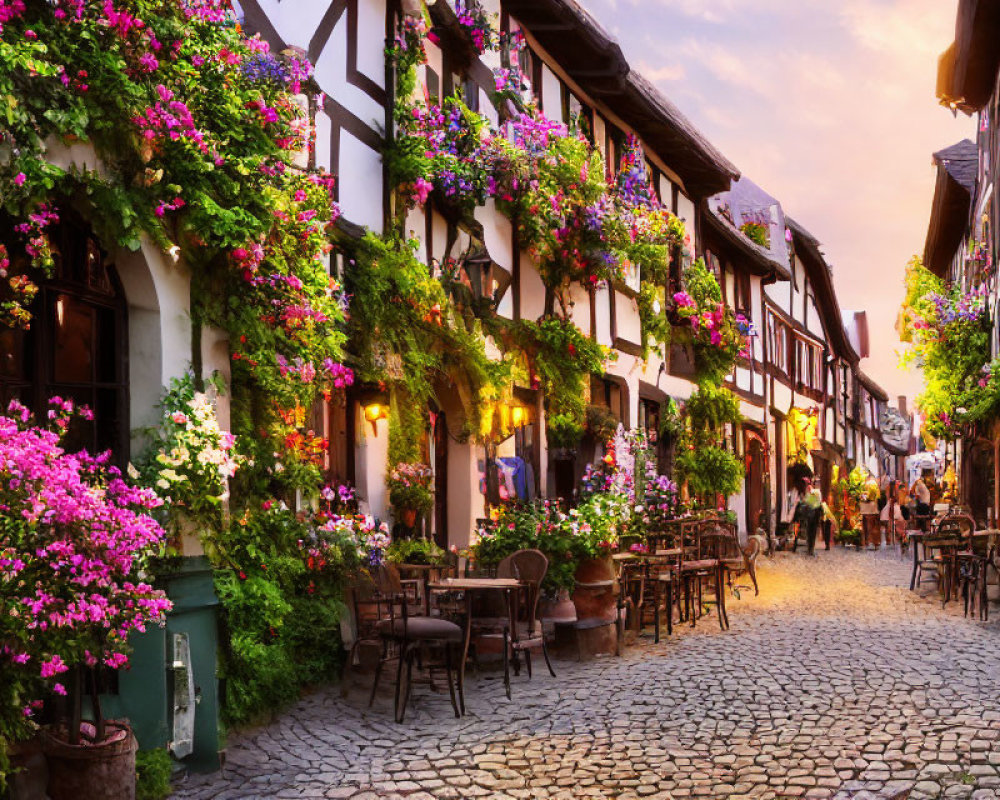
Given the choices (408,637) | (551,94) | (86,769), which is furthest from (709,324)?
(86,769)

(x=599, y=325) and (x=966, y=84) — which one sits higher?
(x=966, y=84)

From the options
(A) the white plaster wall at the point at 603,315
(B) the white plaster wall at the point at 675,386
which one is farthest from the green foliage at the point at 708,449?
(A) the white plaster wall at the point at 603,315

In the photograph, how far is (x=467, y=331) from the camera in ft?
37.6

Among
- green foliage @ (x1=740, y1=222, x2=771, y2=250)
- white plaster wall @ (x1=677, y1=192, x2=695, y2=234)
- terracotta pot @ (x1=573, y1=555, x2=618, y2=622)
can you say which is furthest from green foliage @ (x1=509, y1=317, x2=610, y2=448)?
green foliage @ (x1=740, y1=222, x2=771, y2=250)

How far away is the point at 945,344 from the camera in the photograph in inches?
744

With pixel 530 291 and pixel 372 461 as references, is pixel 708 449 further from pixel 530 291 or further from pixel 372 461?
pixel 372 461

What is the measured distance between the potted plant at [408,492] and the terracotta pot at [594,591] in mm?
1483

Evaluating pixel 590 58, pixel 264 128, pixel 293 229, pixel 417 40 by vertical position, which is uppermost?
pixel 590 58

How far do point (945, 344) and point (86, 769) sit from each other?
656 inches

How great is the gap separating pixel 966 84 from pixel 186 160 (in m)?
16.0

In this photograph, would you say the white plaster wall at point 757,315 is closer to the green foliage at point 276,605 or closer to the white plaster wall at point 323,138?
the white plaster wall at point 323,138

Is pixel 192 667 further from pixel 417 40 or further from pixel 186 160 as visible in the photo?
pixel 417 40

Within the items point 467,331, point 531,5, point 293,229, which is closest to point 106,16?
point 293,229

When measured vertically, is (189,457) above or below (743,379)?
below
